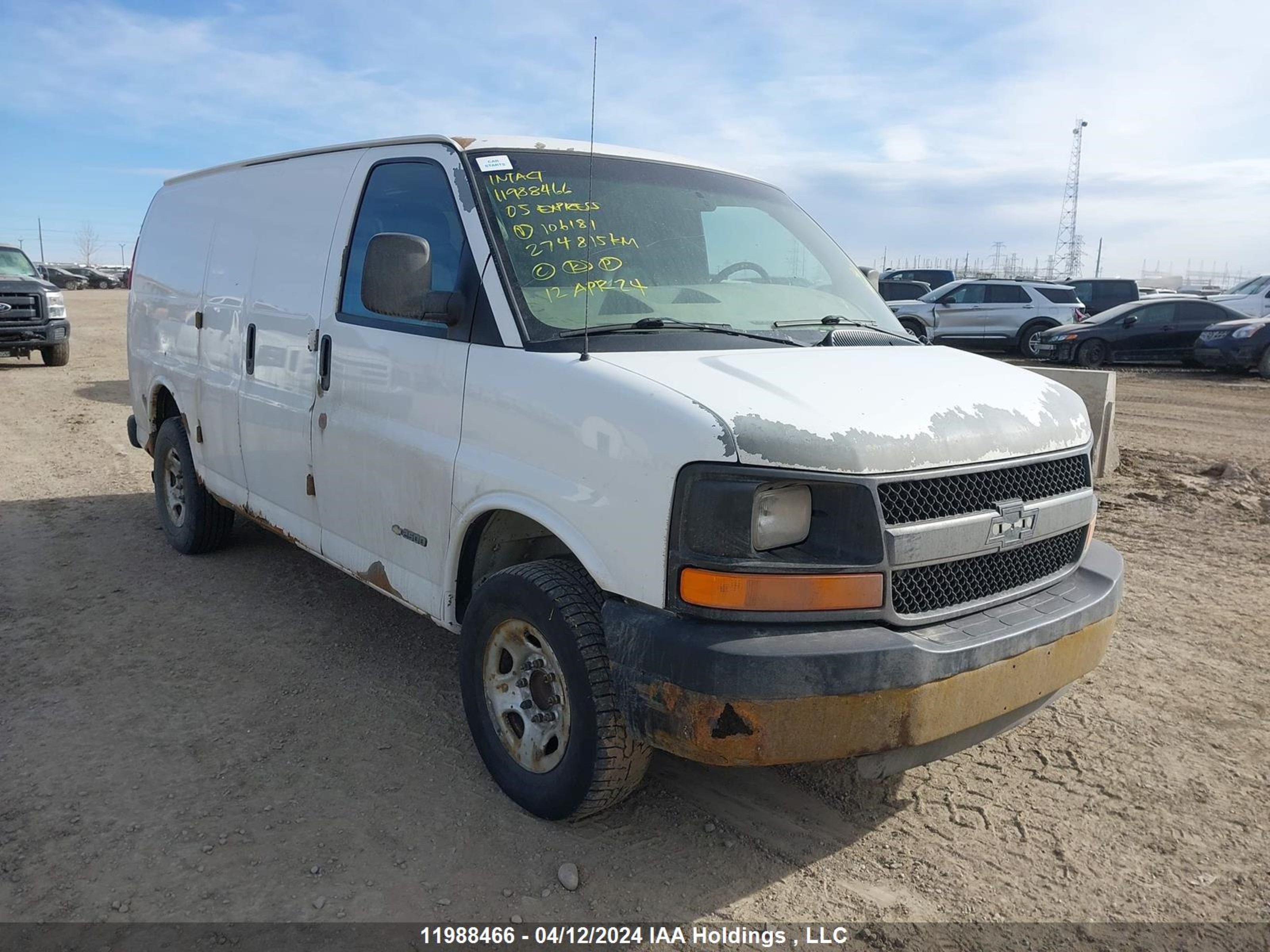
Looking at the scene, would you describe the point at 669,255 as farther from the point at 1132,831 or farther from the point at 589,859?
the point at 1132,831

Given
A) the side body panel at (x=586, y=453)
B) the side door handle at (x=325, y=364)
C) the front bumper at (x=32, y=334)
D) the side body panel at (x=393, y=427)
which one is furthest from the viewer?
the front bumper at (x=32, y=334)

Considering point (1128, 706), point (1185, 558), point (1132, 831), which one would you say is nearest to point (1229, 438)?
point (1185, 558)

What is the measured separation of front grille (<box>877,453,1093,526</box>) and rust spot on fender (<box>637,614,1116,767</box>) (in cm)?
46

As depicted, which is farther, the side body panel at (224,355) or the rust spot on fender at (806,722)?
the side body panel at (224,355)

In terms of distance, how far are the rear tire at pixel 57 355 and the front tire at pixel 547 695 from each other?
16561mm

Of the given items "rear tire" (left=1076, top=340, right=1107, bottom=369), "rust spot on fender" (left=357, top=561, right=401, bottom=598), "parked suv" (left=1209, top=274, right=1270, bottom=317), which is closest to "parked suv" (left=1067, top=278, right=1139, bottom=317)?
"parked suv" (left=1209, top=274, right=1270, bottom=317)

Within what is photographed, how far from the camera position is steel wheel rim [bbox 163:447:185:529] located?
6.17 meters

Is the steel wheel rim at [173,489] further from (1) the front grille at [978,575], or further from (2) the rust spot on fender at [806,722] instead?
(1) the front grille at [978,575]

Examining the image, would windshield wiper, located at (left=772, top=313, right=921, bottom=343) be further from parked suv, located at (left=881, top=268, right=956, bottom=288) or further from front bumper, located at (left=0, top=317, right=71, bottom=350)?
parked suv, located at (left=881, top=268, right=956, bottom=288)

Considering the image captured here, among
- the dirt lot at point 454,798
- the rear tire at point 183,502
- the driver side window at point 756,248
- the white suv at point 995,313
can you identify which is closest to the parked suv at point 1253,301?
the white suv at point 995,313

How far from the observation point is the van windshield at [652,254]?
11.2ft

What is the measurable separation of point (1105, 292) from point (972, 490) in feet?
86.6

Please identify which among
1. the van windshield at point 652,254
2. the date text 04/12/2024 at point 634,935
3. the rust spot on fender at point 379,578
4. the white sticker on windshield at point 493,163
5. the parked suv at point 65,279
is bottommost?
the date text 04/12/2024 at point 634,935

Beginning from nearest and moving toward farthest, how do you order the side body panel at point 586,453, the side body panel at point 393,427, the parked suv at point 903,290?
the side body panel at point 586,453
the side body panel at point 393,427
the parked suv at point 903,290
